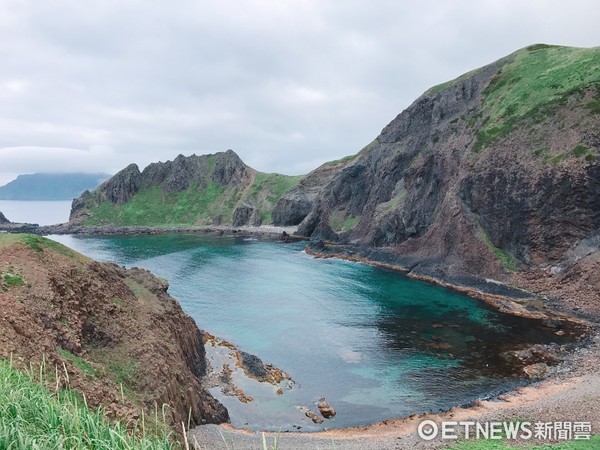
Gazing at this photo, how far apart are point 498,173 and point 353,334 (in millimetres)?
46055

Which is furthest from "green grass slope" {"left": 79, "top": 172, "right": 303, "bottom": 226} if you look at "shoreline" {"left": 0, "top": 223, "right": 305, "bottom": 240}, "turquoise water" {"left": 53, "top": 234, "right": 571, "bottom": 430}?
"turquoise water" {"left": 53, "top": 234, "right": 571, "bottom": 430}

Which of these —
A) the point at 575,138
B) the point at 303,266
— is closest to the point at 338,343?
the point at 303,266

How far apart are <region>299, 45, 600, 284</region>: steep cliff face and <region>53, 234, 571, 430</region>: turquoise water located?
1277 cm

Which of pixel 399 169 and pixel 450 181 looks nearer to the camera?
pixel 450 181

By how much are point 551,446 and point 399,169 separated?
95576mm

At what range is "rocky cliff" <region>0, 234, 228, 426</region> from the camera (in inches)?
850

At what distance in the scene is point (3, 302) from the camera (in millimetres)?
23562

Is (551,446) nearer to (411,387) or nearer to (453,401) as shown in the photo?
(453,401)

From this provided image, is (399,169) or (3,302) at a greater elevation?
(399,169)

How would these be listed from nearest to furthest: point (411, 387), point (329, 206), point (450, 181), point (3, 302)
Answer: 1. point (3, 302)
2. point (411, 387)
3. point (450, 181)
4. point (329, 206)

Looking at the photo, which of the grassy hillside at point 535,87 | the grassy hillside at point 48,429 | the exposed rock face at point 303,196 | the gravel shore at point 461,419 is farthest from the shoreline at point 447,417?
the exposed rock face at point 303,196

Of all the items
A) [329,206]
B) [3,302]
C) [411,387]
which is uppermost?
[329,206]

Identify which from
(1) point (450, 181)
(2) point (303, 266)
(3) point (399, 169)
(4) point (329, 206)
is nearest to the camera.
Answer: (1) point (450, 181)

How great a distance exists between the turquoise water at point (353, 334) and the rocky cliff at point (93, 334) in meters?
8.45
